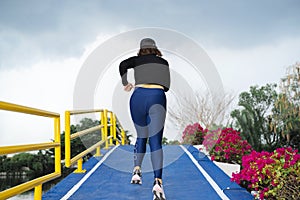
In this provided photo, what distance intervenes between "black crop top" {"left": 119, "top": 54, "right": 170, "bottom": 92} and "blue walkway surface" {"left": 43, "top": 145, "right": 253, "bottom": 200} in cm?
131

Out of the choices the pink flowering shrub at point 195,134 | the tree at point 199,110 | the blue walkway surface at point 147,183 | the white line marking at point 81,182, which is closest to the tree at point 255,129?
the tree at point 199,110

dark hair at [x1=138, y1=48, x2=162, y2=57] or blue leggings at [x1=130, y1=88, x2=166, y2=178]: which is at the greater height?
dark hair at [x1=138, y1=48, x2=162, y2=57]

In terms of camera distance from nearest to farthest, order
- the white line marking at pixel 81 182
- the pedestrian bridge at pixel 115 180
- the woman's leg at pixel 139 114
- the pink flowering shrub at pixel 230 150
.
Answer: the pedestrian bridge at pixel 115 180 < the woman's leg at pixel 139 114 < the white line marking at pixel 81 182 < the pink flowering shrub at pixel 230 150

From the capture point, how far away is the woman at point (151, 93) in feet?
12.9

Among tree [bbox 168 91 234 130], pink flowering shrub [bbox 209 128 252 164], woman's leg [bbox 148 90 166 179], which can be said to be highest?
tree [bbox 168 91 234 130]

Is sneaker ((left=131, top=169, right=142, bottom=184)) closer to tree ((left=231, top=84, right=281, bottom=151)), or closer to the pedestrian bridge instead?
the pedestrian bridge

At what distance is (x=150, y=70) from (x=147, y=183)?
1658 millimetres

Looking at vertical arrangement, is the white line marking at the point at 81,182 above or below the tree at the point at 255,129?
below

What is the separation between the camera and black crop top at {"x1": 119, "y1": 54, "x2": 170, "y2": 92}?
13.0ft

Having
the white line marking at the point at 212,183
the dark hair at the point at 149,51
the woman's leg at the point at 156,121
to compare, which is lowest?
the white line marking at the point at 212,183

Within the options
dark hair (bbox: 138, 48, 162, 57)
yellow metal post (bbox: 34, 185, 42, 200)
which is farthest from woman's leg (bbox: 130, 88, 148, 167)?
yellow metal post (bbox: 34, 185, 42, 200)

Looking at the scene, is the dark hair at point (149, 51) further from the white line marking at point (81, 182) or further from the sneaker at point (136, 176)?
the white line marking at point (81, 182)

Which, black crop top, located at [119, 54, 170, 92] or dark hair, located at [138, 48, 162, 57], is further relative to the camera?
dark hair, located at [138, 48, 162, 57]

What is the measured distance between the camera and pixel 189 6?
12398 mm
